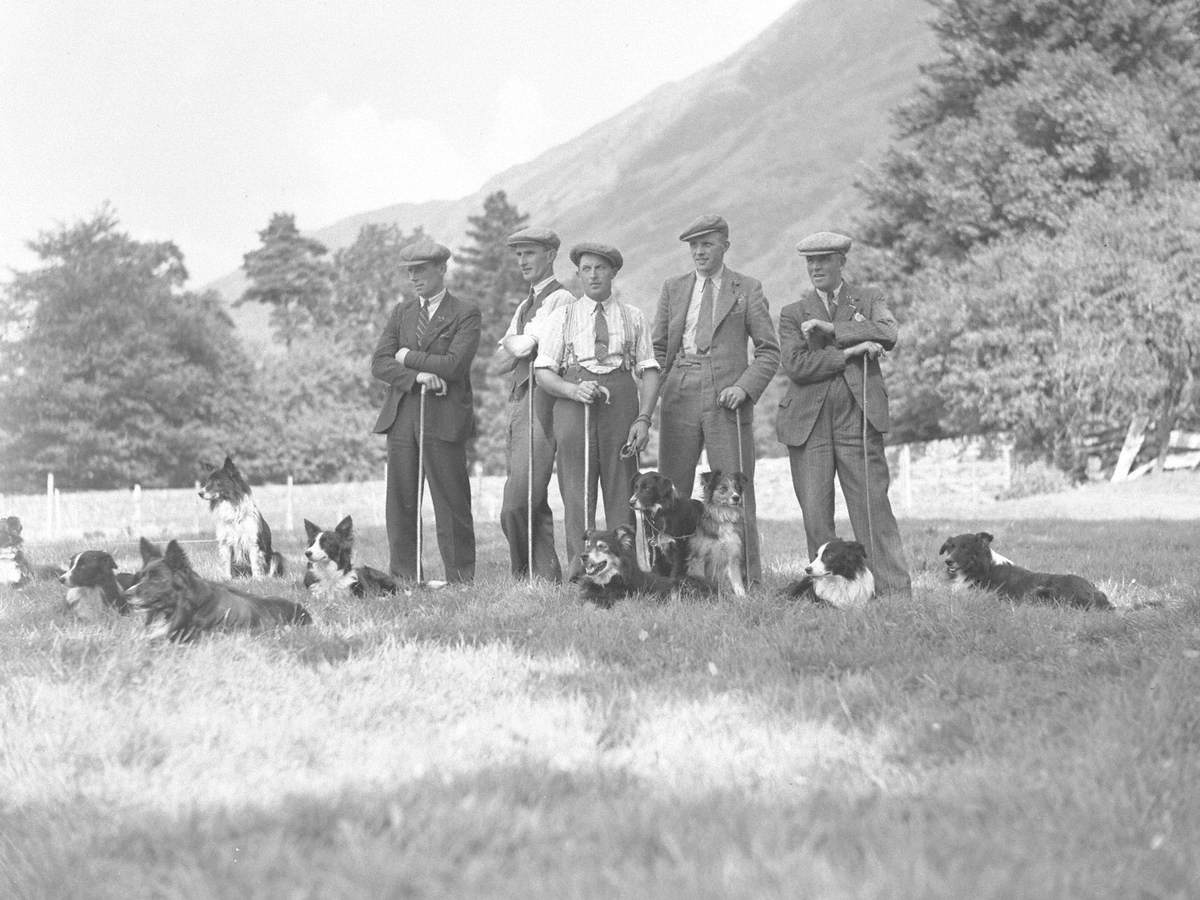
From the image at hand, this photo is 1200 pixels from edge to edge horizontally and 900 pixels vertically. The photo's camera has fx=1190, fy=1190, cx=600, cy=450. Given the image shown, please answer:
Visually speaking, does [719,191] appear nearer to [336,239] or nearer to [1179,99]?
[336,239]

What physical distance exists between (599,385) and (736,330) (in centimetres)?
109

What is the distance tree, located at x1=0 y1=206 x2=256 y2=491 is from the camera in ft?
136

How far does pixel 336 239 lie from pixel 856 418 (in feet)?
245

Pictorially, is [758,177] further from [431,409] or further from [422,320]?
[431,409]

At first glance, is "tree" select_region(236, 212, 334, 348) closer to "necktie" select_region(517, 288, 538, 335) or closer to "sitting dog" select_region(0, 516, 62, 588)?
"sitting dog" select_region(0, 516, 62, 588)

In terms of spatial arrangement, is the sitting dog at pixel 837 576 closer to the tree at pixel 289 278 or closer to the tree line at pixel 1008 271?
the tree line at pixel 1008 271

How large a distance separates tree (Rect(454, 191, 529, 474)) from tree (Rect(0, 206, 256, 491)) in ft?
32.6

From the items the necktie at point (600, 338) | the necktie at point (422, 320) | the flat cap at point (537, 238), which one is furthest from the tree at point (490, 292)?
the necktie at point (600, 338)

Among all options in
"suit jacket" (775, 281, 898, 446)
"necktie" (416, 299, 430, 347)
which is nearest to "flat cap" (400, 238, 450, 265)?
"necktie" (416, 299, 430, 347)

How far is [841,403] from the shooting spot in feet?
27.9

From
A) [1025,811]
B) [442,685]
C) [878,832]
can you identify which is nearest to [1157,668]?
[1025,811]

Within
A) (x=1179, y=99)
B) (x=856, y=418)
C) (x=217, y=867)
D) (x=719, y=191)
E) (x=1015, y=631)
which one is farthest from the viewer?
(x=719, y=191)

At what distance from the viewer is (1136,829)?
3.42 meters

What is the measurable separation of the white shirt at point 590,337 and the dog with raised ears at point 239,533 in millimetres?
3410
